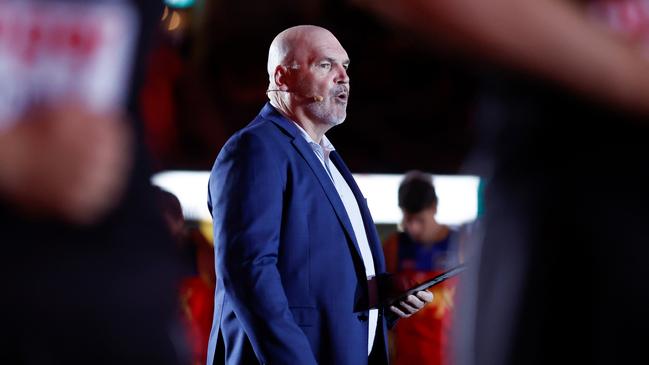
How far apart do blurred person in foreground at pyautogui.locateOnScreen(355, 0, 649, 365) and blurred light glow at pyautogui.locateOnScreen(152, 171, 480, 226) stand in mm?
6764

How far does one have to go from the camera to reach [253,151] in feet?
9.05

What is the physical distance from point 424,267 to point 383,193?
5.02 m

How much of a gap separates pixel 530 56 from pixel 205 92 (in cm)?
993

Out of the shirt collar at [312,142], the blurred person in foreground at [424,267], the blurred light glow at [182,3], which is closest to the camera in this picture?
the shirt collar at [312,142]

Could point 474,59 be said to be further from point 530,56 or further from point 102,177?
point 102,177

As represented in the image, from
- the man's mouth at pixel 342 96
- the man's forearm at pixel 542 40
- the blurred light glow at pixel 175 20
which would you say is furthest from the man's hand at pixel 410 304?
the blurred light glow at pixel 175 20

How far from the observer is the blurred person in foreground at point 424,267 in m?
4.43

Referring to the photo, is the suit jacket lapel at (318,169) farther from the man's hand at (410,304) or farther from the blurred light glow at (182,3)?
the blurred light glow at (182,3)

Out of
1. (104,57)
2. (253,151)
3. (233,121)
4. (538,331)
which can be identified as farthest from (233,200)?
(233,121)

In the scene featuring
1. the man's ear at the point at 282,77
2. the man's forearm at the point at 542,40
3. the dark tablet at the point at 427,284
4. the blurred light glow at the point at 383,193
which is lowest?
the blurred light glow at the point at 383,193

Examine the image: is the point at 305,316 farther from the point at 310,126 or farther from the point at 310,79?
the point at 310,79

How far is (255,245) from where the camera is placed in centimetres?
266

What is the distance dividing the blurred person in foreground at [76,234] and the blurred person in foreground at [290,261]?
134 cm

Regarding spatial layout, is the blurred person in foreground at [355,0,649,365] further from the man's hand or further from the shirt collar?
the shirt collar
